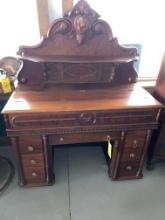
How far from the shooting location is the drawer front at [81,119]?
3.91 ft

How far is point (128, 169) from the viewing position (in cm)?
154

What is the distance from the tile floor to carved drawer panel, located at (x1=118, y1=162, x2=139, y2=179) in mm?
62

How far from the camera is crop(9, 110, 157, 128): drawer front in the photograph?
119cm

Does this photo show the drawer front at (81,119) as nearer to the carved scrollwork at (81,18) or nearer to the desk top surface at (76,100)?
the desk top surface at (76,100)

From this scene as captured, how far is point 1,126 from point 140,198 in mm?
1361

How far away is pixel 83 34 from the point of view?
54.5 inches

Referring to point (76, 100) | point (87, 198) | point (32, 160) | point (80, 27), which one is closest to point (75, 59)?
point (80, 27)

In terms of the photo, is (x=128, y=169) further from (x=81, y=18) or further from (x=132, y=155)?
(x=81, y=18)

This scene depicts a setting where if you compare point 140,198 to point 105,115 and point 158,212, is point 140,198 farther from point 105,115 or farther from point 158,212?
point 105,115

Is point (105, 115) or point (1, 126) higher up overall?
point (105, 115)

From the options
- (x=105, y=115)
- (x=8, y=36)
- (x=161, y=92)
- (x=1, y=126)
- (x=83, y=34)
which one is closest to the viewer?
(x=105, y=115)

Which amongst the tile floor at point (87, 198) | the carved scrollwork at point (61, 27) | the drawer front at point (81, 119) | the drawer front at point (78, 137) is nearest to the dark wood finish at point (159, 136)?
the tile floor at point (87, 198)

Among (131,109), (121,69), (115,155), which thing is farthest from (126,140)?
(121,69)

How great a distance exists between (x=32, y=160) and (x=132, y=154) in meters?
0.73
